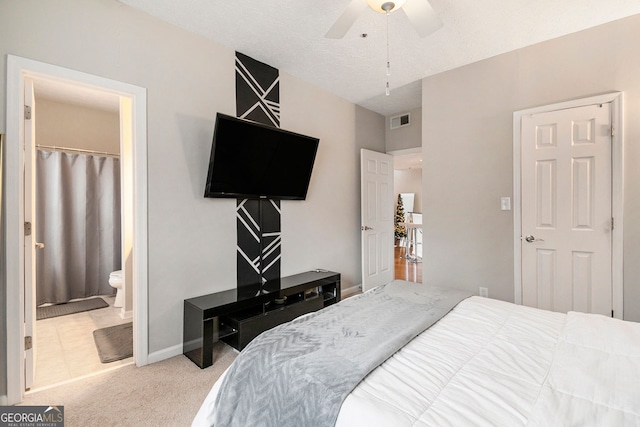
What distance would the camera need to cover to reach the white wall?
12.5 ft

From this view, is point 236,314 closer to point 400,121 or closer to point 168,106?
point 168,106

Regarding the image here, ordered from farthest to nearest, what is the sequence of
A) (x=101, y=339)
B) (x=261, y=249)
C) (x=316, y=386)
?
(x=261, y=249) < (x=101, y=339) < (x=316, y=386)

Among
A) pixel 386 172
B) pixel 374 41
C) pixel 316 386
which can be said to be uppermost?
pixel 374 41

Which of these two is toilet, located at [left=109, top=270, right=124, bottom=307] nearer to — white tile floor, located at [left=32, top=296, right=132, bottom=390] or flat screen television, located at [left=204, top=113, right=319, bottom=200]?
white tile floor, located at [left=32, top=296, right=132, bottom=390]

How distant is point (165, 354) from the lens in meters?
2.40

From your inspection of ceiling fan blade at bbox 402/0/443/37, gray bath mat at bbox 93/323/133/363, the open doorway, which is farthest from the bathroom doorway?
the open doorway

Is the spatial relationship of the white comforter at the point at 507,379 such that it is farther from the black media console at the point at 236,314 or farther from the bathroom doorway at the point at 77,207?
the bathroom doorway at the point at 77,207

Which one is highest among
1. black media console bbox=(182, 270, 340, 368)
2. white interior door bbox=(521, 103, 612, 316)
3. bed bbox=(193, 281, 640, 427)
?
white interior door bbox=(521, 103, 612, 316)

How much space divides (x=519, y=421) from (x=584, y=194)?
254 cm

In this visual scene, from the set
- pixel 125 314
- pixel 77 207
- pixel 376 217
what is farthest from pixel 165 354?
pixel 376 217

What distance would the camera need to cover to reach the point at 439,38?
8.62ft

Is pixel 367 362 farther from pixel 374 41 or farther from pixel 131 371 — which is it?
pixel 374 41

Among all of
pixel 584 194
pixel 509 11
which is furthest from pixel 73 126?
pixel 584 194

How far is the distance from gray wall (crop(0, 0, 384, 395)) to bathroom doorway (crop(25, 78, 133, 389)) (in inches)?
46.7
